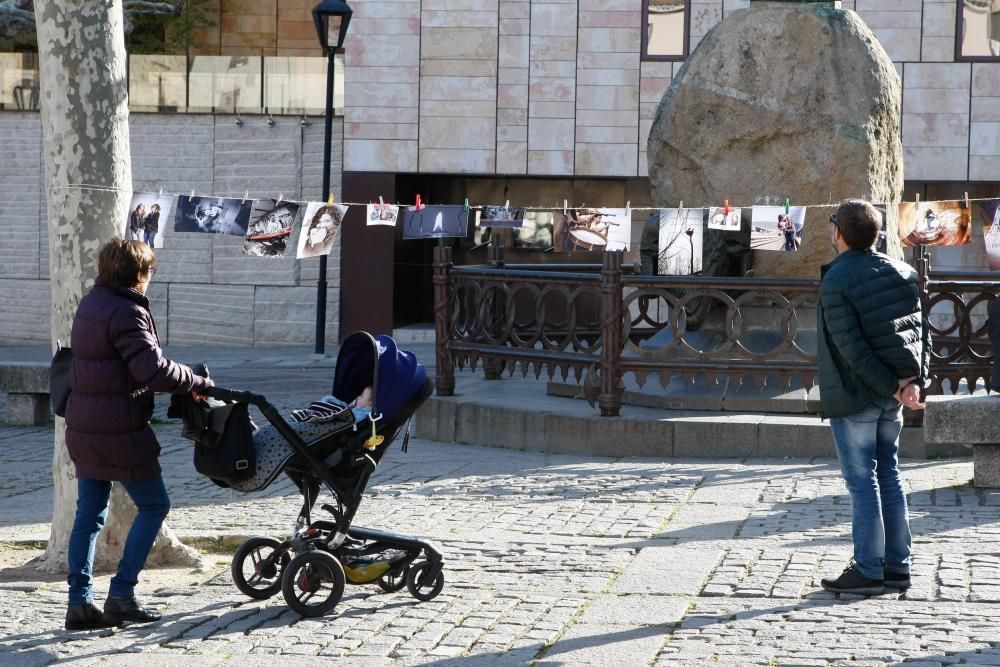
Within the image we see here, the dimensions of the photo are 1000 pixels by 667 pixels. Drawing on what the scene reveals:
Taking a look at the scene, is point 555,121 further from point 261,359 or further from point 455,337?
point 455,337

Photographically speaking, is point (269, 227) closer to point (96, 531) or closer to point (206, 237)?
point (96, 531)

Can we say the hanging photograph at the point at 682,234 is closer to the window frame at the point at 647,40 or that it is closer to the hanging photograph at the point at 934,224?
the hanging photograph at the point at 934,224

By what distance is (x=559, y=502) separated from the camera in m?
9.22

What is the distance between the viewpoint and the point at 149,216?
33.1ft

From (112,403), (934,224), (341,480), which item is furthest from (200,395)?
(934,224)

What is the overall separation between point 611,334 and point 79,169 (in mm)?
4924

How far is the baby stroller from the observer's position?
6.38m

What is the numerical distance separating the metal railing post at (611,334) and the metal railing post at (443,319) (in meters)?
1.58

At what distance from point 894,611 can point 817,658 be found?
2.77 feet

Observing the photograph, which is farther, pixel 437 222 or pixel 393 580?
pixel 437 222

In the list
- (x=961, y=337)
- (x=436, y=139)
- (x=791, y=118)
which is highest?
(x=436, y=139)

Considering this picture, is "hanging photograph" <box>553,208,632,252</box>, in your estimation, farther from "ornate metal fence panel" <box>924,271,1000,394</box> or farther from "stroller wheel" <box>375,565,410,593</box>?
"stroller wheel" <box>375,565,410,593</box>

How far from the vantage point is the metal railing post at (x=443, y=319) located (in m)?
12.5

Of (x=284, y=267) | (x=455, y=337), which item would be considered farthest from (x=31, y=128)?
A: (x=455, y=337)
